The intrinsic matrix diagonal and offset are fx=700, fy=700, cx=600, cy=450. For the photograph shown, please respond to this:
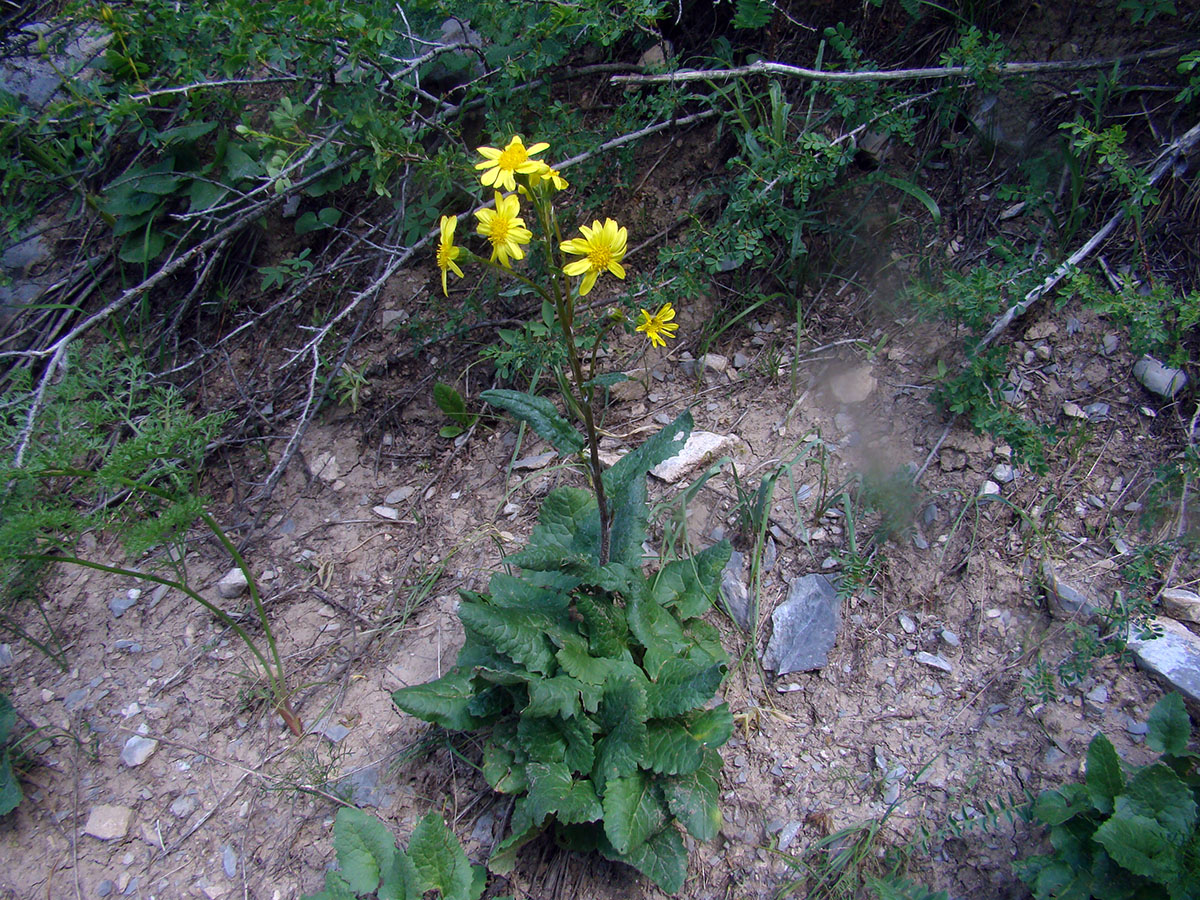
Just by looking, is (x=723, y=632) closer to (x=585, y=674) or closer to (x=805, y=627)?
(x=805, y=627)

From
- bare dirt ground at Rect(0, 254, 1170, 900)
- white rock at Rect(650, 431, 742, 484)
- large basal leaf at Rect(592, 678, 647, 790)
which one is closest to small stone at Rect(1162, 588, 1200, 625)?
bare dirt ground at Rect(0, 254, 1170, 900)

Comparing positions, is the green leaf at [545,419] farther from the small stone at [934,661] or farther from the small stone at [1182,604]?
the small stone at [1182,604]

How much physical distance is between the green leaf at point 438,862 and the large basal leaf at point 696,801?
21.8 inches

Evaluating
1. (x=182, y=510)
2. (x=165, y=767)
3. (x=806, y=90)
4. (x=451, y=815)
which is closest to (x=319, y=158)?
(x=182, y=510)

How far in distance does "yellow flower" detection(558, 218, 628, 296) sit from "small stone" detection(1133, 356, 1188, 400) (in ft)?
5.84

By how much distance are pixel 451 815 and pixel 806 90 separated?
2.81 m

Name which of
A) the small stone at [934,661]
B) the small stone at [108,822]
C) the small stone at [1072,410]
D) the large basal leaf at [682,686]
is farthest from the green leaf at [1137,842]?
the small stone at [108,822]

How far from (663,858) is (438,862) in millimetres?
568

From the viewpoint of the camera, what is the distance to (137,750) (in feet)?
7.43

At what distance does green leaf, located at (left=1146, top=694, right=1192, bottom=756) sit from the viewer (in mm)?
1623

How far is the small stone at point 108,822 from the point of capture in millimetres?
2119

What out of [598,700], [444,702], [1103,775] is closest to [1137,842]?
[1103,775]

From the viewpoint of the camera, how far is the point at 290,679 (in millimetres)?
2348

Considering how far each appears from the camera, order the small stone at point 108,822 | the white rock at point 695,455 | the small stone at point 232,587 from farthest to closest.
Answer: the small stone at point 232,587
the white rock at point 695,455
the small stone at point 108,822
